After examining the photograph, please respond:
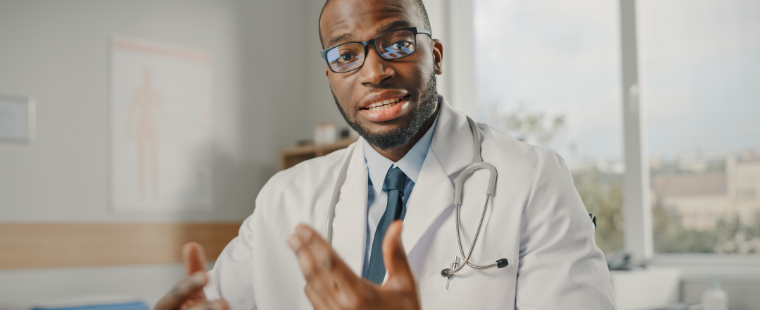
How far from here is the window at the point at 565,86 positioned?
265cm

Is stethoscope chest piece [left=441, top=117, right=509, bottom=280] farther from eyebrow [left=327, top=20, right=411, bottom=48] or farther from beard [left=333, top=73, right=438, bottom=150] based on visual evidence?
eyebrow [left=327, top=20, right=411, bottom=48]

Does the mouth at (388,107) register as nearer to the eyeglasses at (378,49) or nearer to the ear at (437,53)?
the eyeglasses at (378,49)

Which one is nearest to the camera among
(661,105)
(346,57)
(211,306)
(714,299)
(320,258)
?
(320,258)

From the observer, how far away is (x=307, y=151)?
3.01 meters

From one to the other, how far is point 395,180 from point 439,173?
84 millimetres

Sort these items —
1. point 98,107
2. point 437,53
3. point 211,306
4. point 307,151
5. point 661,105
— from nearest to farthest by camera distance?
point 211,306 < point 437,53 < point 661,105 < point 98,107 < point 307,151

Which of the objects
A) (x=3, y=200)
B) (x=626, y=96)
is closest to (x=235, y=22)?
(x=3, y=200)

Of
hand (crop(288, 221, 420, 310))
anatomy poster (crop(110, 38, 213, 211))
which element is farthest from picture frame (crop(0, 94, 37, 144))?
hand (crop(288, 221, 420, 310))

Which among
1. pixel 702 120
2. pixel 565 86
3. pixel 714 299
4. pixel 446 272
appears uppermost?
pixel 565 86

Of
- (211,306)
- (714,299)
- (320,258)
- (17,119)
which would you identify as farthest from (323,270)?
(17,119)

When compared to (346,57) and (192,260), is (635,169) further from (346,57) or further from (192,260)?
(192,260)

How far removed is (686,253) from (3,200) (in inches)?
113

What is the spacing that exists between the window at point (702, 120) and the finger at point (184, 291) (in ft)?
7.44

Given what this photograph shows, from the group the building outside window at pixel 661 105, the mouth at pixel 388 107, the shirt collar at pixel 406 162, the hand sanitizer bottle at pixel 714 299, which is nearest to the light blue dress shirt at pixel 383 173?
the shirt collar at pixel 406 162
